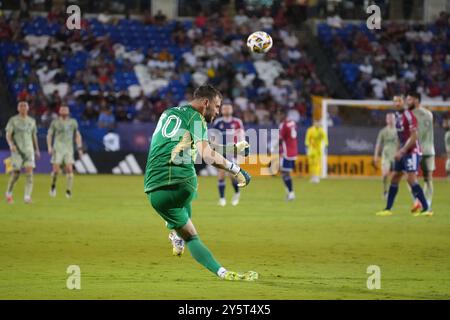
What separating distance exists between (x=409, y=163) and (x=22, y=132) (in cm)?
940

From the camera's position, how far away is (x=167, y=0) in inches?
1652

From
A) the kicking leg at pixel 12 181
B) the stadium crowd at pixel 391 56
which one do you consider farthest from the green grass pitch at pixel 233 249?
the stadium crowd at pixel 391 56

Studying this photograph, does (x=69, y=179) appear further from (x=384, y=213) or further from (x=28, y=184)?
(x=384, y=213)

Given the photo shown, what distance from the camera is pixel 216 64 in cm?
3956

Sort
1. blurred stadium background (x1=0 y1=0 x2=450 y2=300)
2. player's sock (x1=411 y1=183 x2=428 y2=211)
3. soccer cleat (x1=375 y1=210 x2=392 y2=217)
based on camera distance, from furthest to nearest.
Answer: soccer cleat (x1=375 y1=210 x2=392 y2=217) → player's sock (x1=411 y1=183 x2=428 y2=211) → blurred stadium background (x1=0 y1=0 x2=450 y2=300)

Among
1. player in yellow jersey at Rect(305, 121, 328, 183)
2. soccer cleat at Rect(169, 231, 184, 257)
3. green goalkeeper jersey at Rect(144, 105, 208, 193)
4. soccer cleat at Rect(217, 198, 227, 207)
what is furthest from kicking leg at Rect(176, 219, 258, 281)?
player in yellow jersey at Rect(305, 121, 328, 183)

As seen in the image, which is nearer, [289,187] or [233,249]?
[233,249]

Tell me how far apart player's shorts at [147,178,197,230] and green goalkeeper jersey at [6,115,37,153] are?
40.7ft

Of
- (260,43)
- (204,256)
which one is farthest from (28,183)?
(204,256)

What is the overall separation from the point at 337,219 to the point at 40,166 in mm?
18488

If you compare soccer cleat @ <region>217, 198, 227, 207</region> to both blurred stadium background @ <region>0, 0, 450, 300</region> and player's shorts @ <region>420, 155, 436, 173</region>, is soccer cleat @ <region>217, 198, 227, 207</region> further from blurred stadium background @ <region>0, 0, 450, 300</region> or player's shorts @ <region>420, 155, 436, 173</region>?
player's shorts @ <region>420, 155, 436, 173</region>

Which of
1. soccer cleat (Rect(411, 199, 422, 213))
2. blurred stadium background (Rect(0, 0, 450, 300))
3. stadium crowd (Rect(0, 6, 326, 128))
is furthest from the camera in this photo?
stadium crowd (Rect(0, 6, 326, 128))

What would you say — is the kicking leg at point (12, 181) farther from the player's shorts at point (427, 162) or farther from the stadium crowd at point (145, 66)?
the stadium crowd at point (145, 66)

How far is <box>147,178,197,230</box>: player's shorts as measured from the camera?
33.4 ft
